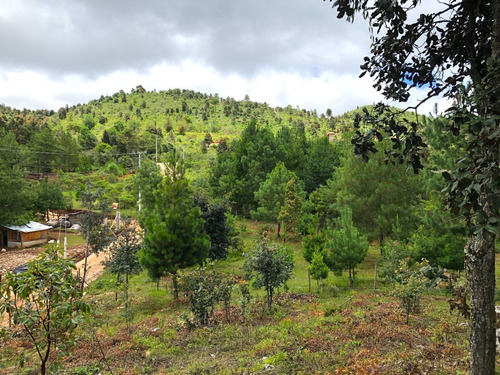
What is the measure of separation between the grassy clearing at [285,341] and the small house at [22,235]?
725 inches

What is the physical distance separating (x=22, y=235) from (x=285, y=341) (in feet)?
93.0

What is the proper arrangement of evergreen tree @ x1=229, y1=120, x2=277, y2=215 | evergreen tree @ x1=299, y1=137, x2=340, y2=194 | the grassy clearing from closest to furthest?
the grassy clearing < evergreen tree @ x1=299, y1=137, x2=340, y2=194 < evergreen tree @ x1=229, y1=120, x2=277, y2=215

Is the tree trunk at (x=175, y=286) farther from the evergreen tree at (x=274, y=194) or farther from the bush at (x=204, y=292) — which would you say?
the evergreen tree at (x=274, y=194)

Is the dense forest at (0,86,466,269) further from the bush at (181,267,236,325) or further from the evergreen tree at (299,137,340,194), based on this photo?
the bush at (181,267,236,325)

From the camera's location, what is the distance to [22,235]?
27.6 metres

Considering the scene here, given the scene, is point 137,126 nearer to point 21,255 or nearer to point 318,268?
point 21,255

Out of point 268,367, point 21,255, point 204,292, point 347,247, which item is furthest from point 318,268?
→ point 21,255

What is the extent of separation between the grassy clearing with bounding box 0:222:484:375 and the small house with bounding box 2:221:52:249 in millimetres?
18408

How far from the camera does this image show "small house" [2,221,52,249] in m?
27.3

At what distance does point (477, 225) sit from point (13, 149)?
38.6 meters

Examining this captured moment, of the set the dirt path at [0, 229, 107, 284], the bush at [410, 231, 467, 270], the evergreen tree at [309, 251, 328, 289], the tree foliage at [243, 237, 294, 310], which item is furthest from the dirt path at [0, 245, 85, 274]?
the bush at [410, 231, 467, 270]

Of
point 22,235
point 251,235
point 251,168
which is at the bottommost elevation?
point 251,235

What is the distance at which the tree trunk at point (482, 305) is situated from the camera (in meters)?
3.15

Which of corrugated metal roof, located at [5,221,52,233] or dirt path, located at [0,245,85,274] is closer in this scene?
dirt path, located at [0,245,85,274]
